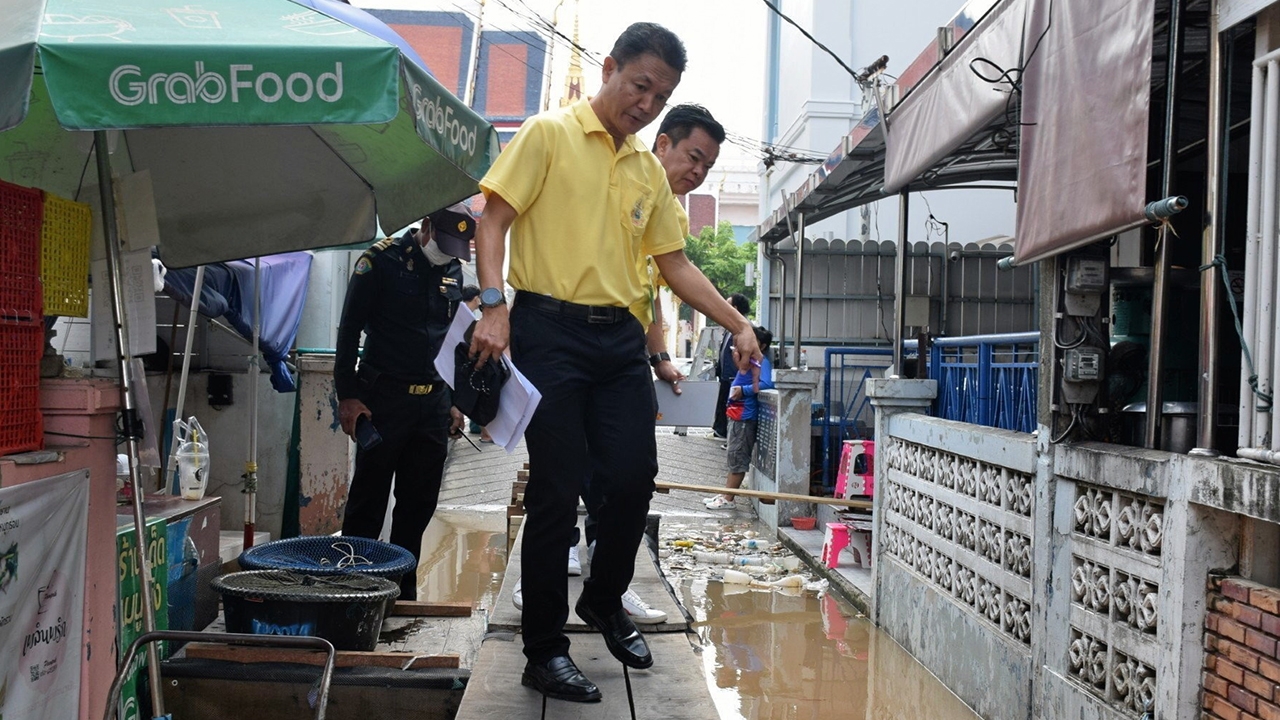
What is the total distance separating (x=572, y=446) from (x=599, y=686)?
0.72m

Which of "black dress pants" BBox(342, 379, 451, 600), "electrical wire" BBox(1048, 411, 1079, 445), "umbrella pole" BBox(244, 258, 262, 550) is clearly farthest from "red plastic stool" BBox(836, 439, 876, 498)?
"umbrella pole" BBox(244, 258, 262, 550)

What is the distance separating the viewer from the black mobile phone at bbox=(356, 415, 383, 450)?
498 cm

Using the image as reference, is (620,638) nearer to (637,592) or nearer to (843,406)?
(637,592)

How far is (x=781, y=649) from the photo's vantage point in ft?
21.3

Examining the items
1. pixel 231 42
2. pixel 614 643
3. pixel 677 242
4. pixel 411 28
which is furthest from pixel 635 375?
pixel 411 28

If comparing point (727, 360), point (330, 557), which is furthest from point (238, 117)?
point (727, 360)

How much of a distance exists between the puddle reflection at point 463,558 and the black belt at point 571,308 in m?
3.37

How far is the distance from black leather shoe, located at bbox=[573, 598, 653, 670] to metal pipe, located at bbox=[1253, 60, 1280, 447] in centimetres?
200

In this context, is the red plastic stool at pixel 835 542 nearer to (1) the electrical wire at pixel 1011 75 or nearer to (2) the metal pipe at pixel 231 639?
(1) the electrical wire at pixel 1011 75

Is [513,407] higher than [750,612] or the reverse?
higher

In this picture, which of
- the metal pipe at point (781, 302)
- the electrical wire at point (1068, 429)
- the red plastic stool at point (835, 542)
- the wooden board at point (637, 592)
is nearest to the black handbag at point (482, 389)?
the wooden board at point (637, 592)

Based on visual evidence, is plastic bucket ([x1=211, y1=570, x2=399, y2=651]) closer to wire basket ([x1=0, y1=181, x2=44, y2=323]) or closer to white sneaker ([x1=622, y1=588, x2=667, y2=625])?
white sneaker ([x1=622, y1=588, x2=667, y2=625])

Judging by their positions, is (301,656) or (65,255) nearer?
(65,255)

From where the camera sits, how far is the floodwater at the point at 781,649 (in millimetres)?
5492
